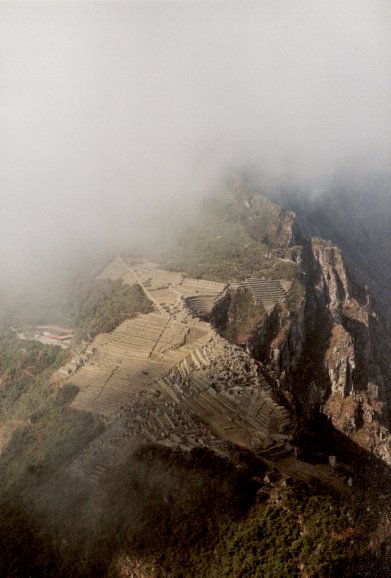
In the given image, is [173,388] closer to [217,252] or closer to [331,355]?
[331,355]

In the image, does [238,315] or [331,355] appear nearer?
[238,315]

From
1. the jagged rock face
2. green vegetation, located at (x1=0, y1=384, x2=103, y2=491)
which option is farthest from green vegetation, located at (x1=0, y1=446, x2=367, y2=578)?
the jagged rock face

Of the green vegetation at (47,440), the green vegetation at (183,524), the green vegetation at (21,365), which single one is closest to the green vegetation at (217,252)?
the green vegetation at (21,365)

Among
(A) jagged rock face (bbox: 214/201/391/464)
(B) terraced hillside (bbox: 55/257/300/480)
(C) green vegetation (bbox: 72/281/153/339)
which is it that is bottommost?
(A) jagged rock face (bbox: 214/201/391/464)

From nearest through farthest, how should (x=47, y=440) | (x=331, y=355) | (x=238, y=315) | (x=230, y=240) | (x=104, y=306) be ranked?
(x=47, y=440)
(x=238, y=315)
(x=104, y=306)
(x=331, y=355)
(x=230, y=240)

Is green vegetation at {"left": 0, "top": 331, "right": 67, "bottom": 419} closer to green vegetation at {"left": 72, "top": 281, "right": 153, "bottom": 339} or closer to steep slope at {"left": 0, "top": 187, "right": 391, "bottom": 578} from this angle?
steep slope at {"left": 0, "top": 187, "right": 391, "bottom": 578}

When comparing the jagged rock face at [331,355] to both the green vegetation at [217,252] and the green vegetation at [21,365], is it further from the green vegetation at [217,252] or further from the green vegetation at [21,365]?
the green vegetation at [21,365]

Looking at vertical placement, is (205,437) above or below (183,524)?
below

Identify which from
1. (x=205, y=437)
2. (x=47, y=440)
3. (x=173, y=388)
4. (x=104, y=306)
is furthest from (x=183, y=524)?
(x=104, y=306)

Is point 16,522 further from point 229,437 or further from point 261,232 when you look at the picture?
point 261,232

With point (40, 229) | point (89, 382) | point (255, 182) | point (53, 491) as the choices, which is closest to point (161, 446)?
point (53, 491)

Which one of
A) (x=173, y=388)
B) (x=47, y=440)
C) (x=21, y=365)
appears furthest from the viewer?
(x=21, y=365)
